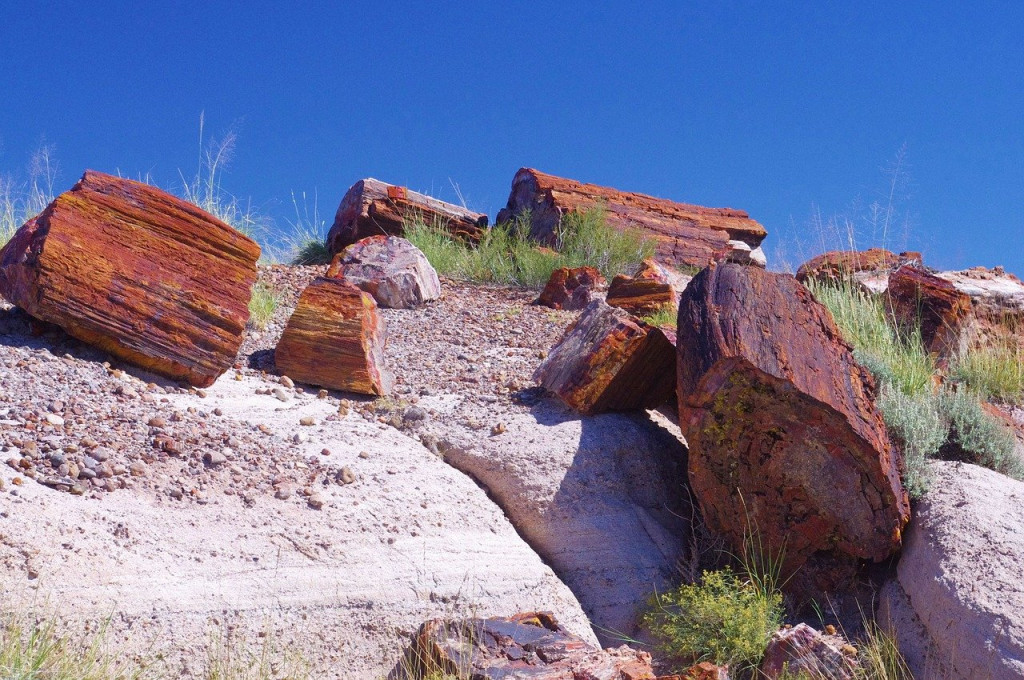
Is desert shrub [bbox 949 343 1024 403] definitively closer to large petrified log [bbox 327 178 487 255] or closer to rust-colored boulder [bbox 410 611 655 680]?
rust-colored boulder [bbox 410 611 655 680]

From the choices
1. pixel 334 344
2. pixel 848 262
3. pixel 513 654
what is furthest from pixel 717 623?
pixel 848 262

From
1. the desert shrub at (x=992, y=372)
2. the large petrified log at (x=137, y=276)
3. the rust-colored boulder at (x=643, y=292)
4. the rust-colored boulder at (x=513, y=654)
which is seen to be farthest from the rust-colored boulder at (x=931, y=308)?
the large petrified log at (x=137, y=276)

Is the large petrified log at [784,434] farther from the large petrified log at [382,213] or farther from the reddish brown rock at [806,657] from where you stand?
the large petrified log at [382,213]

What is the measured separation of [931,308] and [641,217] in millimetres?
3987

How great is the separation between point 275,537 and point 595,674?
5.22 feet

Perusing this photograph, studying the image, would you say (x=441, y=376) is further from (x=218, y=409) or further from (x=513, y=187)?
(x=513, y=187)

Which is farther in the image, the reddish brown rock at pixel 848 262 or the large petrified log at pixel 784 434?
the reddish brown rock at pixel 848 262

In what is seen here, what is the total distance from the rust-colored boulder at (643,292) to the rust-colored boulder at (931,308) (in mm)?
2000

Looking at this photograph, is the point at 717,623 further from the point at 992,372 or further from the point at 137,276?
the point at 992,372

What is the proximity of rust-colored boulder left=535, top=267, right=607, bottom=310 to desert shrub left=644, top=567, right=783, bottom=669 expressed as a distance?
4.25m

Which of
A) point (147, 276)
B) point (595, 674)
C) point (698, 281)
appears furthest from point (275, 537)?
point (698, 281)

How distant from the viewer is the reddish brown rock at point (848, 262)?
31.7 ft

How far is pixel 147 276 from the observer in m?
5.68

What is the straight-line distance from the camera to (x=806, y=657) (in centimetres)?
420
